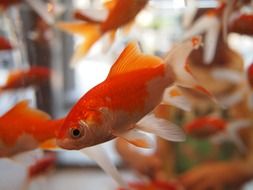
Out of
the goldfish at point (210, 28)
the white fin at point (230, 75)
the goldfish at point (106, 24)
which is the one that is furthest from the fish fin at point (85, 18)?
the white fin at point (230, 75)

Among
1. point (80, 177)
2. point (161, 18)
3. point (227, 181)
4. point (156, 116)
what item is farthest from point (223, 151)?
point (156, 116)

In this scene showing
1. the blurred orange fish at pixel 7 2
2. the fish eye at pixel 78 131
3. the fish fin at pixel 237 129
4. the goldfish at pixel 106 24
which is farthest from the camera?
the fish fin at pixel 237 129

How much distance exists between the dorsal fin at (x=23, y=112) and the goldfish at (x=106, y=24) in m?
0.13

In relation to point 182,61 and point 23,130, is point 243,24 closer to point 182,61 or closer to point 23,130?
point 182,61

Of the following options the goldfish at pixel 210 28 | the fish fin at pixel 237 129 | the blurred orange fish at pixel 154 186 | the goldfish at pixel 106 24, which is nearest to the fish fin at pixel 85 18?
the goldfish at pixel 106 24

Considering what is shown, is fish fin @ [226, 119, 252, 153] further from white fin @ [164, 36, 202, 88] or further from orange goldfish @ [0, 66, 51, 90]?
white fin @ [164, 36, 202, 88]

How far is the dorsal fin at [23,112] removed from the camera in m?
0.45

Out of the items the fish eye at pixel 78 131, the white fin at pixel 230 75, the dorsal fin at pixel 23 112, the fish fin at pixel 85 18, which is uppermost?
the fish fin at pixel 85 18

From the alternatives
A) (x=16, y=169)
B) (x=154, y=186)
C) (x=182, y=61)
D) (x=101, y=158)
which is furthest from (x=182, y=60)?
(x=154, y=186)

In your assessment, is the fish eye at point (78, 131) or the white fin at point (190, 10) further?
the white fin at point (190, 10)

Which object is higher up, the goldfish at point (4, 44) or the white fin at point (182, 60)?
the white fin at point (182, 60)

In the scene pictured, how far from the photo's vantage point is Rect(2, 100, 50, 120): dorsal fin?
0.45 meters

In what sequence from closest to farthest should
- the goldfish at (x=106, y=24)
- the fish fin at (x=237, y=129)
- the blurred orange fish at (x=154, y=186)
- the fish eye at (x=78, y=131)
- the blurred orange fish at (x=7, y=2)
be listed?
the fish eye at (x=78, y=131)
the goldfish at (x=106, y=24)
the blurred orange fish at (x=7, y=2)
the blurred orange fish at (x=154, y=186)
the fish fin at (x=237, y=129)

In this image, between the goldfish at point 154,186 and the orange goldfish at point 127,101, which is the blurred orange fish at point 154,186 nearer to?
the goldfish at point 154,186
